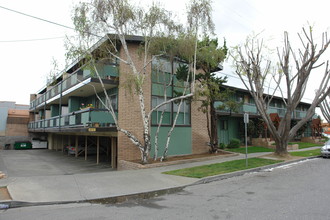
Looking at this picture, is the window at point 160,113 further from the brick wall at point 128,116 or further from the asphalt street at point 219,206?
the asphalt street at point 219,206

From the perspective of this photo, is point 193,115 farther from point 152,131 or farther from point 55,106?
point 55,106

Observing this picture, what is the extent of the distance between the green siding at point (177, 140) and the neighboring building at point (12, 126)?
25.6 metres

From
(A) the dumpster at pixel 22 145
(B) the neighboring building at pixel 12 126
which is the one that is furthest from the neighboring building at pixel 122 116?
(B) the neighboring building at pixel 12 126

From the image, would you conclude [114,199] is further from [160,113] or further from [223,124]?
[223,124]

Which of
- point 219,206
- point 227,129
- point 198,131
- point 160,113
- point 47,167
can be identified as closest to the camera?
point 219,206

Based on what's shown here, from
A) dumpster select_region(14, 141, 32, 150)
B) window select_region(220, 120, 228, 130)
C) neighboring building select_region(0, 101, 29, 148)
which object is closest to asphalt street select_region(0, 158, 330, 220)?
window select_region(220, 120, 228, 130)

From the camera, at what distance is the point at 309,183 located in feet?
27.9

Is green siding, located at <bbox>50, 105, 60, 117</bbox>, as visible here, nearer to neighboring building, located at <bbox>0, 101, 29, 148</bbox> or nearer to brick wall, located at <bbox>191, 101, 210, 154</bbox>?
neighboring building, located at <bbox>0, 101, 29, 148</bbox>

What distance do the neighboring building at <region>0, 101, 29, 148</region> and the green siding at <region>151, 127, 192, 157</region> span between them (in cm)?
2555

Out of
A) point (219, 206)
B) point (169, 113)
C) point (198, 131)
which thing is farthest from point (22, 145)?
point (219, 206)

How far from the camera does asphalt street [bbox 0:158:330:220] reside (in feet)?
17.9

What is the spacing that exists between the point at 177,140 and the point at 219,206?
1039cm

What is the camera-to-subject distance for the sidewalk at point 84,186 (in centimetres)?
723

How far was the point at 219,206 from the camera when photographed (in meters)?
6.12
